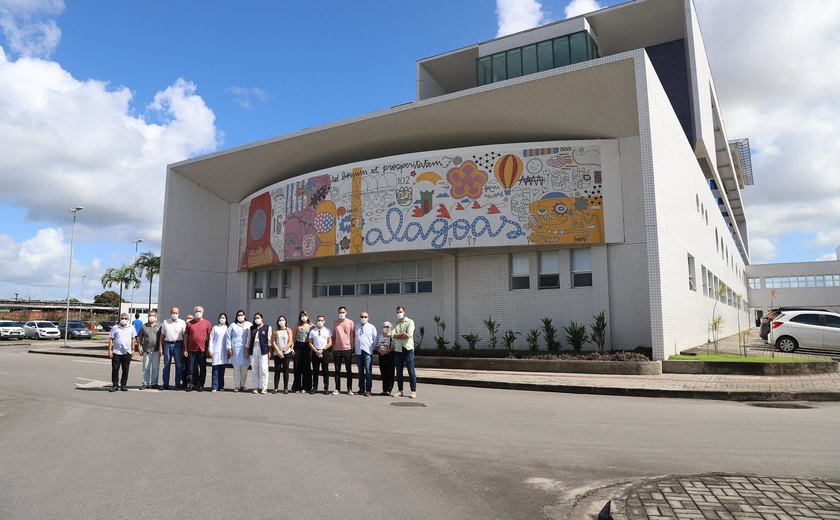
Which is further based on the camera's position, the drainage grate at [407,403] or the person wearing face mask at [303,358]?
the person wearing face mask at [303,358]

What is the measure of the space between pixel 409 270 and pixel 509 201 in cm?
582

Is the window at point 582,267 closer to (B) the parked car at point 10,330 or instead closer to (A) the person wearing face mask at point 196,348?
(A) the person wearing face mask at point 196,348

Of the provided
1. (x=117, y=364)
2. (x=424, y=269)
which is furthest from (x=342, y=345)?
(x=424, y=269)

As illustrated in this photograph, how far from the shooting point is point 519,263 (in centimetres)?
2114

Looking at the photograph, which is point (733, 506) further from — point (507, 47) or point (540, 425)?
point (507, 47)

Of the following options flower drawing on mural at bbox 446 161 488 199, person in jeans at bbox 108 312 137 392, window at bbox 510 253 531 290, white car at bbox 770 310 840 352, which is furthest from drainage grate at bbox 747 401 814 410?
person in jeans at bbox 108 312 137 392

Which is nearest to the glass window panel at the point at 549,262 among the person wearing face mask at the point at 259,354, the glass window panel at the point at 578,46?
the glass window panel at the point at 578,46

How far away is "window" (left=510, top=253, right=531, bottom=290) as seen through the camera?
21.0 m

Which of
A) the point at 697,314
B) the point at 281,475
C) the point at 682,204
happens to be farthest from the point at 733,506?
the point at 697,314

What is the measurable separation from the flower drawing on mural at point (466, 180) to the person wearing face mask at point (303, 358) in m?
9.86

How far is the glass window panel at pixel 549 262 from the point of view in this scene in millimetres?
20469

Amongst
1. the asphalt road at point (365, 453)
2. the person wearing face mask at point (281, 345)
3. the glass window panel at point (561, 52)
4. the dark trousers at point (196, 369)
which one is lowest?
the asphalt road at point (365, 453)

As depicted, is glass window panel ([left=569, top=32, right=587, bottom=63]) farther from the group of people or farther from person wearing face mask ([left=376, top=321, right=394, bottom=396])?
person wearing face mask ([left=376, top=321, right=394, bottom=396])

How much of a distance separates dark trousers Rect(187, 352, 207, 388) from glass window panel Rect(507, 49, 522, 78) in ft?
63.5
